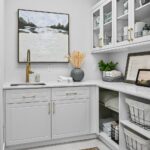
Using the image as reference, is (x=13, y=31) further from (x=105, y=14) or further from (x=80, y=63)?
(x=105, y=14)

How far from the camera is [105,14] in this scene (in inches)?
111

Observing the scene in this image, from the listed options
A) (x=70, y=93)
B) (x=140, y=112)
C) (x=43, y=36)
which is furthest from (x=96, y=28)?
(x=140, y=112)

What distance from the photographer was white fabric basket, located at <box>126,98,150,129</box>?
5.92ft

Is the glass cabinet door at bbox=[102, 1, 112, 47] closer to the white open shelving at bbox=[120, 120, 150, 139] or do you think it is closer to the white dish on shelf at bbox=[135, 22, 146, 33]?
the white dish on shelf at bbox=[135, 22, 146, 33]

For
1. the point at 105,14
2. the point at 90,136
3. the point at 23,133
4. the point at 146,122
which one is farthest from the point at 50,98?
the point at 105,14

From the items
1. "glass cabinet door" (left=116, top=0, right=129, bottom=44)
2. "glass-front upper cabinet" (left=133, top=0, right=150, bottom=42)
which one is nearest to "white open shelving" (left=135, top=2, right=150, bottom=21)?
"glass-front upper cabinet" (left=133, top=0, right=150, bottom=42)

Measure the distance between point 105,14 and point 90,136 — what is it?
1809mm

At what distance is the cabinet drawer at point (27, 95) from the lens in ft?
7.78

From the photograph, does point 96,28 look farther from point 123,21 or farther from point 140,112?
point 140,112

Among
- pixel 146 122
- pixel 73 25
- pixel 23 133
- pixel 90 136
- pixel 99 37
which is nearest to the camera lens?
pixel 146 122

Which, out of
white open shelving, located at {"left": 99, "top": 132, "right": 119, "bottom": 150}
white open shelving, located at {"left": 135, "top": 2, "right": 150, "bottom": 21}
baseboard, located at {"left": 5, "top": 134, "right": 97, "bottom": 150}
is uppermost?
white open shelving, located at {"left": 135, "top": 2, "right": 150, "bottom": 21}

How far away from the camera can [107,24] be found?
2766mm

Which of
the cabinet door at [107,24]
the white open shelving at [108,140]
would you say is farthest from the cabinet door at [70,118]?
the cabinet door at [107,24]

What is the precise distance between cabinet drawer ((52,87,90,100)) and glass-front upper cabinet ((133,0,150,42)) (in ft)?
3.28
